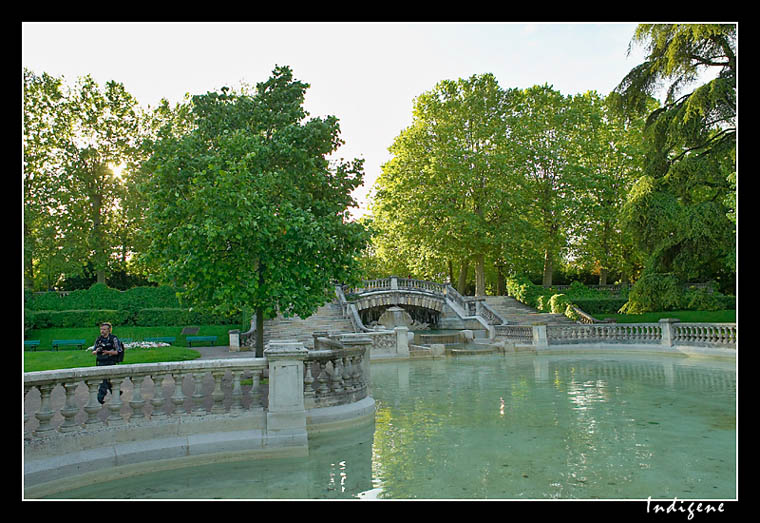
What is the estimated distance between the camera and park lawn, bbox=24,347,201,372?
1591 centimetres

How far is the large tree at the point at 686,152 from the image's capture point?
67.1 feet

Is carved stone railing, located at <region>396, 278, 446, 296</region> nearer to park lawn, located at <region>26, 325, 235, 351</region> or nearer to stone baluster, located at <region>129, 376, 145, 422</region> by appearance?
park lawn, located at <region>26, 325, 235, 351</region>

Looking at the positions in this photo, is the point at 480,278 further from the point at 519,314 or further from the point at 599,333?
the point at 599,333

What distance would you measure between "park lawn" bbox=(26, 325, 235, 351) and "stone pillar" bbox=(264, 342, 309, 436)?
1827 centimetres

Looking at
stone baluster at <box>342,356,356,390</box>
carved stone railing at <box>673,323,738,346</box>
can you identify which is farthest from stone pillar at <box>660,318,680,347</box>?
stone baluster at <box>342,356,356,390</box>

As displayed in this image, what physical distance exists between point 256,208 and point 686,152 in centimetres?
2006

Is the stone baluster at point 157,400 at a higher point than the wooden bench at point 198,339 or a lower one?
higher

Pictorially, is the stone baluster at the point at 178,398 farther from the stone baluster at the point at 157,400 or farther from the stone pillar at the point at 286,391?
the stone pillar at the point at 286,391

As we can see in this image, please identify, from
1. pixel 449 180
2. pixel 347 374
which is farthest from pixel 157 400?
pixel 449 180

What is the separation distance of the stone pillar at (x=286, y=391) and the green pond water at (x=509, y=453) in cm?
46

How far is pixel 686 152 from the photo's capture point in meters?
22.5

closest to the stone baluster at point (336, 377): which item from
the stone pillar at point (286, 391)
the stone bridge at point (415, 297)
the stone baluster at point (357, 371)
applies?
the stone baluster at point (357, 371)
